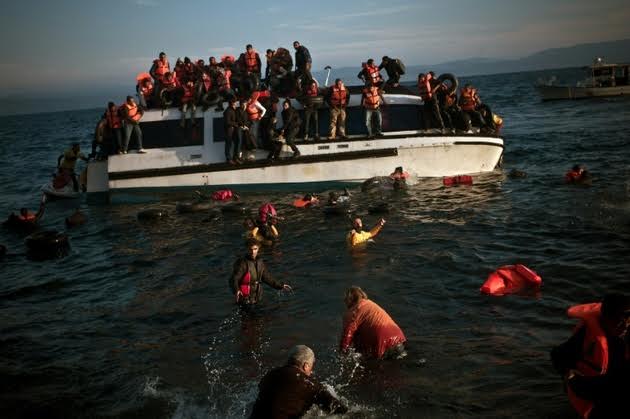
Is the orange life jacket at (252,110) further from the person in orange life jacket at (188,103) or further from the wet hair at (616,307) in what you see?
the wet hair at (616,307)

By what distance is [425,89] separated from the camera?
54.3ft

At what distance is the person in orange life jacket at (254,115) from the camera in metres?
16.5

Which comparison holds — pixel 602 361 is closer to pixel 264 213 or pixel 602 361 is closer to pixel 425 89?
pixel 264 213

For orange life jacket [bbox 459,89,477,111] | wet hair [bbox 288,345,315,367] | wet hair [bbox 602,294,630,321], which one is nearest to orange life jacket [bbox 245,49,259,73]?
orange life jacket [bbox 459,89,477,111]

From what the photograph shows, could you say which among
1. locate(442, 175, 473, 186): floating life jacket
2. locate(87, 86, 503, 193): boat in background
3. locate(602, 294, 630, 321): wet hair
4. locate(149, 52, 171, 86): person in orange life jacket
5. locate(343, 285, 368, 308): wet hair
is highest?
locate(149, 52, 171, 86): person in orange life jacket

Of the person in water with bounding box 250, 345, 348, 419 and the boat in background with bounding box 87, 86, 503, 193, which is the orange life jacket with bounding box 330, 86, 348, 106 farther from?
the person in water with bounding box 250, 345, 348, 419

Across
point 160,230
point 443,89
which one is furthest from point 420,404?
point 443,89

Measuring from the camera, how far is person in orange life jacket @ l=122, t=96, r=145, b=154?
54.6 ft

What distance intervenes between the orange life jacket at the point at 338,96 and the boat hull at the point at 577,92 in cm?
3590

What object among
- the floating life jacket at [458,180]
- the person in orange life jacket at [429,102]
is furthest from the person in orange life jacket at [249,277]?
the person in orange life jacket at [429,102]

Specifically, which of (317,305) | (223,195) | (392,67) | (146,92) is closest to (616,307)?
(317,305)

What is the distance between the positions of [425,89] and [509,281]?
350 inches

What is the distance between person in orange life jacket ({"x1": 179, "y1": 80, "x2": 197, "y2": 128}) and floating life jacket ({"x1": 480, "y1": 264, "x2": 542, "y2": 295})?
11199 mm

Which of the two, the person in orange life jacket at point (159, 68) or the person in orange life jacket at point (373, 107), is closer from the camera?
the person in orange life jacket at point (373, 107)
